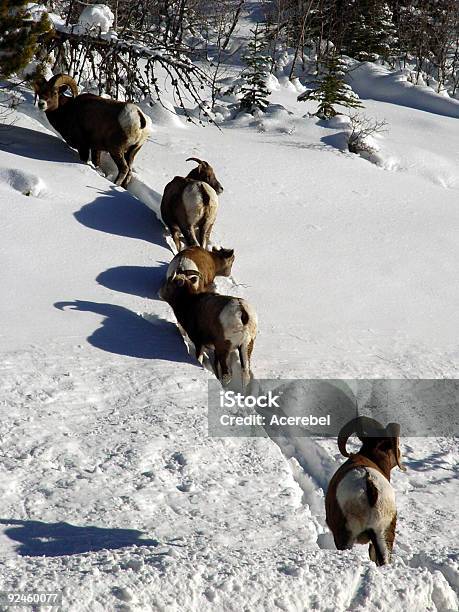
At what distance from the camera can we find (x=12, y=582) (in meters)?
4.72

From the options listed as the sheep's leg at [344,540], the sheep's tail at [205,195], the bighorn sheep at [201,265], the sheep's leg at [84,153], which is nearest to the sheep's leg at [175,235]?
the sheep's tail at [205,195]

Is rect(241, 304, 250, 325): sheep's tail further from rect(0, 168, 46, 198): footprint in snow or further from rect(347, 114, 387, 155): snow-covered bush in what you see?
rect(347, 114, 387, 155): snow-covered bush

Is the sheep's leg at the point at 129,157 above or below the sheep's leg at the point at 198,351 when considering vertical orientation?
above

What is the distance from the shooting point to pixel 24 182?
11.3 meters

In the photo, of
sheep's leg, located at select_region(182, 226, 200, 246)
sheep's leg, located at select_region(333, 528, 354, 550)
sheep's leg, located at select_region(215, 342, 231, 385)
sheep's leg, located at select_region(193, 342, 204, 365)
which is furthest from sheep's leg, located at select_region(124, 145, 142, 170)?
sheep's leg, located at select_region(333, 528, 354, 550)

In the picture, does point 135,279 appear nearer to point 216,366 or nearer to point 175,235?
point 175,235

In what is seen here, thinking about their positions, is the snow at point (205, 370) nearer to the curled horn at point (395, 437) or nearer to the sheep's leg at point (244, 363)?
the sheep's leg at point (244, 363)

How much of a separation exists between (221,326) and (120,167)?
14.9 ft

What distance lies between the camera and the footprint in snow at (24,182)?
443 inches

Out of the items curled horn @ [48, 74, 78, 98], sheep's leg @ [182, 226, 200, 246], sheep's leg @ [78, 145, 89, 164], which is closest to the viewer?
sheep's leg @ [182, 226, 200, 246]

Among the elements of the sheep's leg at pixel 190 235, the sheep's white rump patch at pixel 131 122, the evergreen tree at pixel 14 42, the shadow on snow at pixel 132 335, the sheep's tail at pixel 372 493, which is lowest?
the shadow on snow at pixel 132 335

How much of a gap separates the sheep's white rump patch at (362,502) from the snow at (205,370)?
0.70 ft

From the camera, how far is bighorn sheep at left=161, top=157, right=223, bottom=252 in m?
10.8

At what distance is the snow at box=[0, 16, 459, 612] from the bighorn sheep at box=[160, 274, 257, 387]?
25 cm
